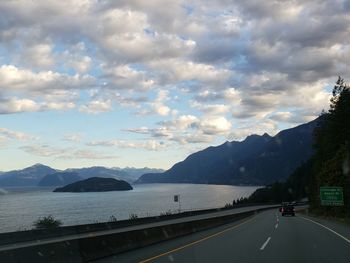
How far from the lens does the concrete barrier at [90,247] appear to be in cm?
1205

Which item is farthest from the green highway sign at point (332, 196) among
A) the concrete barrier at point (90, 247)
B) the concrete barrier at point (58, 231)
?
the concrete barrier at point (90, 247)

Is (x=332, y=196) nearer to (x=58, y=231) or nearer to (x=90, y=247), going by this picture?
(x=58, y=231)

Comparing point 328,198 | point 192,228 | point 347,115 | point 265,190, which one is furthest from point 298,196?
point 192,228

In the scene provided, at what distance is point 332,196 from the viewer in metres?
49.3

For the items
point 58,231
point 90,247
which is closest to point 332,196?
point 58,231

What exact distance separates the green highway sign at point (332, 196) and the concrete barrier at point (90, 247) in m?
26.0

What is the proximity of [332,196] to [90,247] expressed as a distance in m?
37.7

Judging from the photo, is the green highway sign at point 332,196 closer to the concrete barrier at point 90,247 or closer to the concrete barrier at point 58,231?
the concrete barrier at point 58,231

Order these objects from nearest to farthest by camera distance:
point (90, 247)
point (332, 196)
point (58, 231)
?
point (90, 247)
point (58, 231)
point (332, 196)

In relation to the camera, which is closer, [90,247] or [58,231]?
[90,247]

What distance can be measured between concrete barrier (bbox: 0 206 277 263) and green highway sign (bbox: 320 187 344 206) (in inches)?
1023

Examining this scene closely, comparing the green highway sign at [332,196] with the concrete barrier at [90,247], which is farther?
the green highway sign at [332,196]

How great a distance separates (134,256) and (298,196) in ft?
534

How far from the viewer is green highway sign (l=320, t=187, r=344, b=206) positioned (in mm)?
48656
